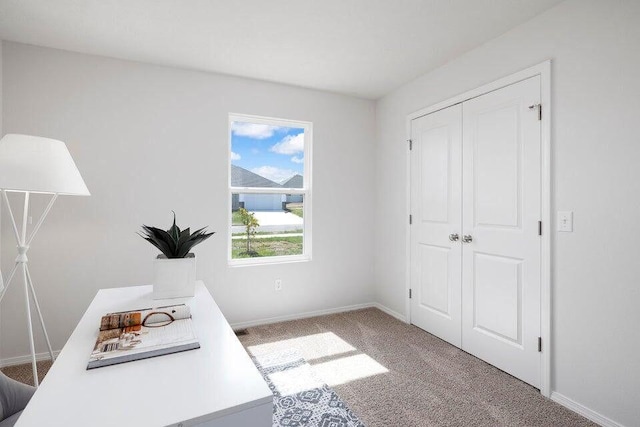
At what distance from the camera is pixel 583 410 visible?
192cm

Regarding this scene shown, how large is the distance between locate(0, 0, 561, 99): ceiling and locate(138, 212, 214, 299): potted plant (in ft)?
4.96

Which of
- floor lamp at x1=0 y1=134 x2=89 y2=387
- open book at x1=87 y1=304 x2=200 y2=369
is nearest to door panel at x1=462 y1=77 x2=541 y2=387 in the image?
open book at x1=87 y1=304 x2=200 y2=369

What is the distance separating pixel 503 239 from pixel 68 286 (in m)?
3.43

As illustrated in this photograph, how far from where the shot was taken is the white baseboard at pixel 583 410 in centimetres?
182

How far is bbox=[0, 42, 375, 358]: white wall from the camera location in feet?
8.45

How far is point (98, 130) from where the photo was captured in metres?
2.74

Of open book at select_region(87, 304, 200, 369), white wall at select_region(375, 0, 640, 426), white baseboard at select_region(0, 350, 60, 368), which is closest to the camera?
open book at select_region(87, 304, 200, 369)

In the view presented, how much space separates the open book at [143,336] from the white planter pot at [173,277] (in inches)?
7.5

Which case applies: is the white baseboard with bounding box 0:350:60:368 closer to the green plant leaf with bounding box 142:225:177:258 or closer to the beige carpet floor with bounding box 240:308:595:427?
the beige carpet floor with bounding box 240:308:595:427

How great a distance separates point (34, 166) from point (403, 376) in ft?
8.49

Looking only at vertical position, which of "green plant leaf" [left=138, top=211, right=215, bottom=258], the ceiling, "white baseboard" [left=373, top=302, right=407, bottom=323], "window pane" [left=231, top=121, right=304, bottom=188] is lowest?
"white baseboard" [left=373, top=302, right=407, bottom=323]

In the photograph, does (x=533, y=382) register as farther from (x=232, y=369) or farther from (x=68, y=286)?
(x=68, y=286)

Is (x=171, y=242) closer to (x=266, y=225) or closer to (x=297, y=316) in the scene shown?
(x=266, y=225)

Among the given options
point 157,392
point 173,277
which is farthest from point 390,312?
point 157,392
